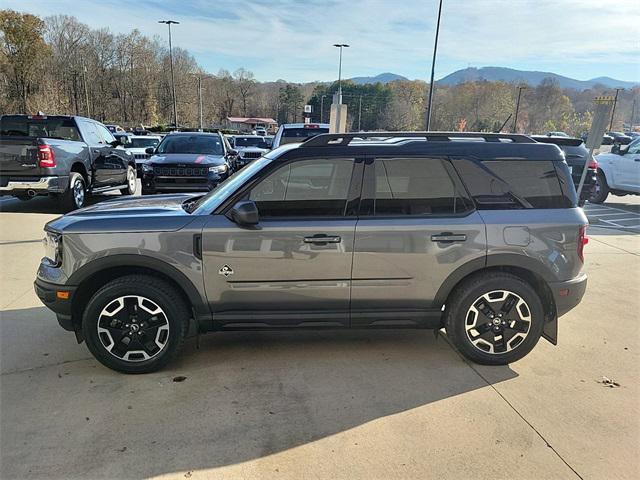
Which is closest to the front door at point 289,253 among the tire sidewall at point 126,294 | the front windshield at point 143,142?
the tire sidewall at point 126,294

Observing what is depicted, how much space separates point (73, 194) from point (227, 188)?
7.21 meters

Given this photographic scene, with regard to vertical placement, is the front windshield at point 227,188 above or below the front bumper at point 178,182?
above

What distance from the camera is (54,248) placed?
3473mm

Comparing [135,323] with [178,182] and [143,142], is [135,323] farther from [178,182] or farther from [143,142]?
[143,142]

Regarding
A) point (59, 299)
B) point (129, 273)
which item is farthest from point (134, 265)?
point (59, 299)

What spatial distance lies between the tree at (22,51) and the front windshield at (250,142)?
45.2 metres

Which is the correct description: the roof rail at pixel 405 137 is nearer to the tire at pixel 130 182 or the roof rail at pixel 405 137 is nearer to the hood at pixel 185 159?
the hood at pixel 185 159

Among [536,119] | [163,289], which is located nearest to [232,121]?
[536,119]

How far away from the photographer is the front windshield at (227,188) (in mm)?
3545

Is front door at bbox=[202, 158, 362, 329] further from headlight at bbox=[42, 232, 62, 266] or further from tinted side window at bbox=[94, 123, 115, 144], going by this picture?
tinted side window at bbox=[94, 123, 115, 144]

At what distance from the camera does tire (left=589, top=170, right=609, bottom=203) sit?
43.7ft

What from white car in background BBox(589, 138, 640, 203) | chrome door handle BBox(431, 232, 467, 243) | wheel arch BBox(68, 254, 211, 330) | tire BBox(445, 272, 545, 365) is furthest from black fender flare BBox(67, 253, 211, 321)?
white car in background BBox(589, 138, 640, 203)

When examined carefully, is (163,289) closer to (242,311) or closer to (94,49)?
(242,311)

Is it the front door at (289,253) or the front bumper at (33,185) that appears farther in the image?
the front bumper at (33,185)
